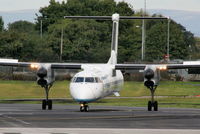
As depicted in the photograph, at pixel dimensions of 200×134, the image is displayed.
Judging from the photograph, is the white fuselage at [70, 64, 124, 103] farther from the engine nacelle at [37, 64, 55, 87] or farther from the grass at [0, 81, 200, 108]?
the grass at [0, 81, 200, 108]

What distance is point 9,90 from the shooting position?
71.1 m

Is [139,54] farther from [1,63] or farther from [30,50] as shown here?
[1,63]

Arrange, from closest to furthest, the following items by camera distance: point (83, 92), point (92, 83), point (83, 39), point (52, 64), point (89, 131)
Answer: point (89, 131), point (83, 92), point (92, 83), point (52, 64), point (83, 39)

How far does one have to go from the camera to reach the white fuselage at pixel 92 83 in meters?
38.6

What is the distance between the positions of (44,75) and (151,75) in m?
6.71

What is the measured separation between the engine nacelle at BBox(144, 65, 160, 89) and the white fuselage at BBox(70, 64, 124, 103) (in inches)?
96.6

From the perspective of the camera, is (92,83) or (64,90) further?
(64,90)

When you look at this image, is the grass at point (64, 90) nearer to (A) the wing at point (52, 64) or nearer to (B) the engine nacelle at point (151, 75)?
(A) the wing at point (52, 64)

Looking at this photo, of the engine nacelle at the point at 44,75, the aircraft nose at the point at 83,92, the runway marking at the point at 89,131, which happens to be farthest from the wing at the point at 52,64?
the runway marking at the point at 89,131

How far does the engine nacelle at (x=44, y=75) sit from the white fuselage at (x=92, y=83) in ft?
7.24

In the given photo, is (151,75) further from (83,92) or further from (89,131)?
(89,131)

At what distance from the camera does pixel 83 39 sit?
115812 millimetres

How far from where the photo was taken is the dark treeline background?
350 ft

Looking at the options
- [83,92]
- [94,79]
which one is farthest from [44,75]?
[83,92]
